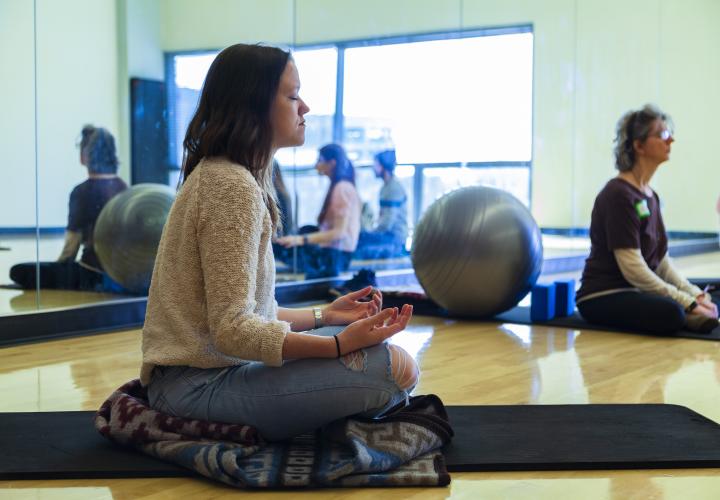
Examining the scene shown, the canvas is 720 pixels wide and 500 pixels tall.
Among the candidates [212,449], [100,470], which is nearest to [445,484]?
[212,449]

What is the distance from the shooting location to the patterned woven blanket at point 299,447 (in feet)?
7.13

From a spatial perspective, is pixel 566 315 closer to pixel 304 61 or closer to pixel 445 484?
pixel 304 61

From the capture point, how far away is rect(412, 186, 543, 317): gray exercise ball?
4.74 metres

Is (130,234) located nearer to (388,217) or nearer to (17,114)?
(17,114)

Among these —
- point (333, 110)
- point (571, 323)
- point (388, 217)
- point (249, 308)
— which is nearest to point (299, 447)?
point (249, 308)

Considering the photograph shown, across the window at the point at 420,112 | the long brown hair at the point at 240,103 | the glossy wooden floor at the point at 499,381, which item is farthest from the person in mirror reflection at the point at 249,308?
the window at the point at 420,112

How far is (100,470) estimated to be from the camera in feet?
7.35

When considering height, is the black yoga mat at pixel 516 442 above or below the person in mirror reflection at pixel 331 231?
below

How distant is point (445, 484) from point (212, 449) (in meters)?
0.56

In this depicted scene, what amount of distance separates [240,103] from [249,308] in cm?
50

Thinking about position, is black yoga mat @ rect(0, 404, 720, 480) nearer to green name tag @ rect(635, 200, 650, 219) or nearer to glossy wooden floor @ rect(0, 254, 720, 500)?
glossy wooden floor @ rect(0, 254, 720, 500)

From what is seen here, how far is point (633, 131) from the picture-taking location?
457cm

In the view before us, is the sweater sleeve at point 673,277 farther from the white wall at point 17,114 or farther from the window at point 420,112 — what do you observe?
the white wall at point 17,114

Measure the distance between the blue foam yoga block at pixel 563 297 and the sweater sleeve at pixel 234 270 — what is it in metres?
3.12
